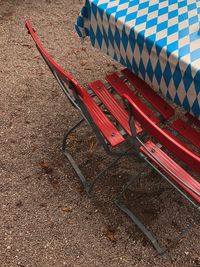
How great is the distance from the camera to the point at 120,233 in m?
2.48

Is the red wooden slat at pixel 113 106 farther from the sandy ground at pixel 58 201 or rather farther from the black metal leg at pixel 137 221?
the sandy ground at pixel 58 201

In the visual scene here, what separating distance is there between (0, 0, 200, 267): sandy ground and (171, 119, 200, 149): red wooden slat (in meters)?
0.47

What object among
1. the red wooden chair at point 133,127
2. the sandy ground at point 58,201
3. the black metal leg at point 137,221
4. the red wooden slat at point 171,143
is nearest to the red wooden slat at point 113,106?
the red wooden chair at point 133,127

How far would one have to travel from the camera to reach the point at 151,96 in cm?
267

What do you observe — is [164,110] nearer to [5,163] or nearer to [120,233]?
[120,233]

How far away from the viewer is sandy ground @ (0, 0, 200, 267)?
7.83ft

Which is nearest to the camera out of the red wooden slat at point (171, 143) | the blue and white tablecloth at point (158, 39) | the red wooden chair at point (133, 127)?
the red wooden slat at point (171, 143)

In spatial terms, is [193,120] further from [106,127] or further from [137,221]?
[137,221]

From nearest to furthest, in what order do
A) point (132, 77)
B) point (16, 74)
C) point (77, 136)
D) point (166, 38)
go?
Result: 1. point (166, 38)
2. point (132, 77)
3. point (77, 136)
4. point (16, 74)

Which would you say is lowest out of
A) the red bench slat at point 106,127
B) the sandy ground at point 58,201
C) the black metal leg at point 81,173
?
the sandy ground at point 58,201

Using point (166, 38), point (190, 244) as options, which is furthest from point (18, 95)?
point (190, 244)

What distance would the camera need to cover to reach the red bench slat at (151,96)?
255cm

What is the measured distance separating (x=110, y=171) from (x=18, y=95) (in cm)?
122

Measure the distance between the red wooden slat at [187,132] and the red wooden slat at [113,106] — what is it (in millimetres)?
Answer: 250
